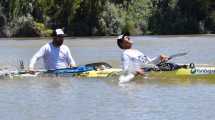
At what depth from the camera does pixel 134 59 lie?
16.2 metres

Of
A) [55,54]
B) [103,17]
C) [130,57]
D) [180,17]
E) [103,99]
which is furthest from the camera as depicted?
[180,17]

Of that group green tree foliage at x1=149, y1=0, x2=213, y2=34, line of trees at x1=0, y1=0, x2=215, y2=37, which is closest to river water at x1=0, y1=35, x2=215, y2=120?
line of trees at x1=0, y1=0, x2=215, y2=37

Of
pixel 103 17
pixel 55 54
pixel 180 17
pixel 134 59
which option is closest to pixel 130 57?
pixel 134 59

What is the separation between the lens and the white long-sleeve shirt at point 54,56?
1753cm

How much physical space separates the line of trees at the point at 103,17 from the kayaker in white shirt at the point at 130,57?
1819 inches

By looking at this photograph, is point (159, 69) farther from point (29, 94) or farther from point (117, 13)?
point (117, 13)

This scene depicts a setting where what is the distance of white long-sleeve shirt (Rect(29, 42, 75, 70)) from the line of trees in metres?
44.7

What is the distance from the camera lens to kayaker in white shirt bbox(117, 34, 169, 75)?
52.3ft

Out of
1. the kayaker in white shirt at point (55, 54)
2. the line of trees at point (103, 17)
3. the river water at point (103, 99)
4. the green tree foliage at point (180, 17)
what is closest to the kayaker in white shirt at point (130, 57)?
the river water at point (103, 99)

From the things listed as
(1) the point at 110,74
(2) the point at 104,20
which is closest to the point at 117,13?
(2) the point at 104,20

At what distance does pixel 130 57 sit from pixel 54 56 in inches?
88.0

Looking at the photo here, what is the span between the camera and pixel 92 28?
64750 millimetres

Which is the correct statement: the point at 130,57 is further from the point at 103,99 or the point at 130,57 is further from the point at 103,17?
the point at 103,17

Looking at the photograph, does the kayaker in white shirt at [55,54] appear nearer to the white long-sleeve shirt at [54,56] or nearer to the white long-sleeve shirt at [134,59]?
the white long-sleeve shirt at [54,56]
